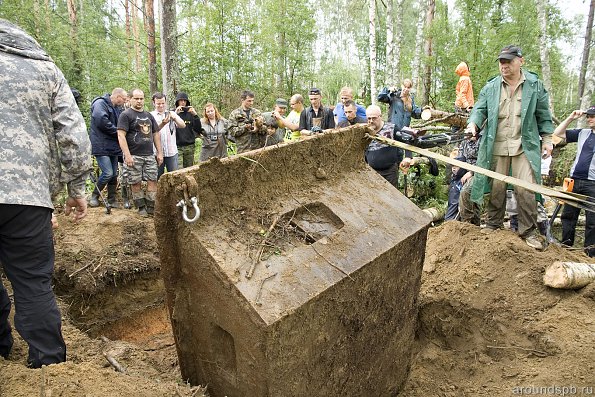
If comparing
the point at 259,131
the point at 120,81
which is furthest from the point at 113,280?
the point at 120,81

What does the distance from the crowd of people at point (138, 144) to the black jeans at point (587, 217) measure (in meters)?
0.01

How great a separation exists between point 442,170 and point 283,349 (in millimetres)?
8476

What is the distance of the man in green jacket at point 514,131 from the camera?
4.05 metres

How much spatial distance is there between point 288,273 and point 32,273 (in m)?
1.48

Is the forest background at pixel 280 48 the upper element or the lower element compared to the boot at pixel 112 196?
upper

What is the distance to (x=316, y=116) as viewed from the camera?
6492 mm

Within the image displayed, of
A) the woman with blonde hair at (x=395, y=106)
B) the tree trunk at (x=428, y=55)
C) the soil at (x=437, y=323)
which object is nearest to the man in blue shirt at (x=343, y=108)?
the woman with blonde hair at (x=395, y=106)

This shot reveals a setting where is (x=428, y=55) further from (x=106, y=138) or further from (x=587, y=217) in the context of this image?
(x=106, y=138)

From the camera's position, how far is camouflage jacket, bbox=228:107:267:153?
6680mm

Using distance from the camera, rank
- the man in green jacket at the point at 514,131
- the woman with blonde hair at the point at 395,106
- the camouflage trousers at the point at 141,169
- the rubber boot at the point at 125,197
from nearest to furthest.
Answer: the man in green jacket at the point at 514,131 < the camouflage trousers at the point at 141,169 < the rubber boot at the point at 125,197 < the woman with blonde hair at the point at 395,106

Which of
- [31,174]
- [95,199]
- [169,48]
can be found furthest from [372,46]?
[31,174]

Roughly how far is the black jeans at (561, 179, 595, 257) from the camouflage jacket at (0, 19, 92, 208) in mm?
5712

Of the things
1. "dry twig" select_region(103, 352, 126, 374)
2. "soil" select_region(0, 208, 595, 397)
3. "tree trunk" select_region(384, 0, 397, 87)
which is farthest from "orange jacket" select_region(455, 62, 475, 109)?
"dry twig" select_region(103, 352, 126, 374)

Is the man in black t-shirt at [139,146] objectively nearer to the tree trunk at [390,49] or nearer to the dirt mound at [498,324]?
the dirt mound at [498,324]
